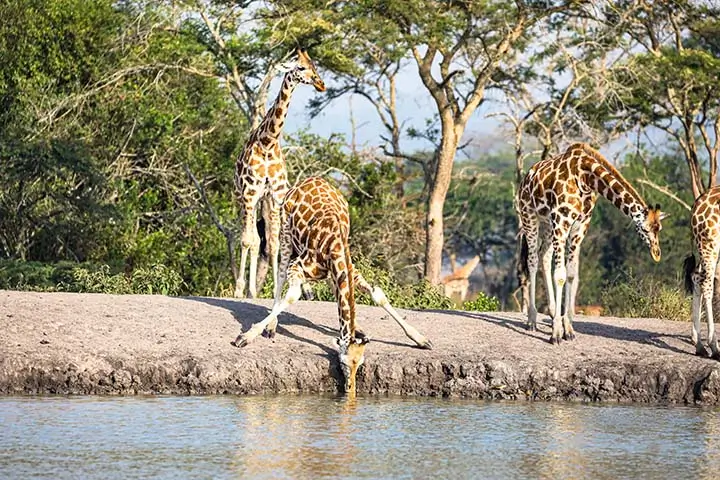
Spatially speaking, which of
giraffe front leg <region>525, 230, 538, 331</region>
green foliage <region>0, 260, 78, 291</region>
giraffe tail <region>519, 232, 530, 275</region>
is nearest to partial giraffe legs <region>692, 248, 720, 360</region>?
giraffe front leg <region>525, 230, 538, 331</region>

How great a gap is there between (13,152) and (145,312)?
869cm

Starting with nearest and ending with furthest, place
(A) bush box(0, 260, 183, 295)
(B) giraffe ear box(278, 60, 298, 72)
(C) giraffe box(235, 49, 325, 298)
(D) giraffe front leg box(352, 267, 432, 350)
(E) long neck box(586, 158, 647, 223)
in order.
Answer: (D) giraffe front leg box(352, 267, 432, 350) < (E) long neck box(586, 158, 647, 223) < (B) giraffe ear box(278, 60, 298, 72) < (C) giraffe box(235, 49, 325, 298) < (A) bush box(0, 260, 183, 295)

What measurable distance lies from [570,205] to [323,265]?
2.75 m

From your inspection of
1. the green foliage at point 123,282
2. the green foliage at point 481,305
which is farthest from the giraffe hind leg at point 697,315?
the green foliage at point 123,282

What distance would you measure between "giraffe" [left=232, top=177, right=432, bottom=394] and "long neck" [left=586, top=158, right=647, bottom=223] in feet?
Result: 8.08

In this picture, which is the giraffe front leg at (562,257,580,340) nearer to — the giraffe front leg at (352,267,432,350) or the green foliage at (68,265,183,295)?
the giraffe front leg at (352,267,432,350)

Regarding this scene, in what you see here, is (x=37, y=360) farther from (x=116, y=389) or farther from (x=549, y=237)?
(x=549, y=237)

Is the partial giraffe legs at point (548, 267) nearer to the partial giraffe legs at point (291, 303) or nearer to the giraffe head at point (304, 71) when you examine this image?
the partial giraffe legs at point (291, 303)

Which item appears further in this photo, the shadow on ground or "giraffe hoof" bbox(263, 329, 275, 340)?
the shadow on ground

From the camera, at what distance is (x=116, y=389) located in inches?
464

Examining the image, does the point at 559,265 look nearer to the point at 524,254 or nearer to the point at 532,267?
the point at 532,267

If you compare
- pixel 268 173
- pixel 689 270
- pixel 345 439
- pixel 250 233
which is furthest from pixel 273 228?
pixel 345 439

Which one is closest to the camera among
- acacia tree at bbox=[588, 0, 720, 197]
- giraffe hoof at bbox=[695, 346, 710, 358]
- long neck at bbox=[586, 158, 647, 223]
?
giraffe hoof at bbox=[695, 346, 710, 358]

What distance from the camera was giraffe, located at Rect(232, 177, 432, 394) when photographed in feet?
39.2
